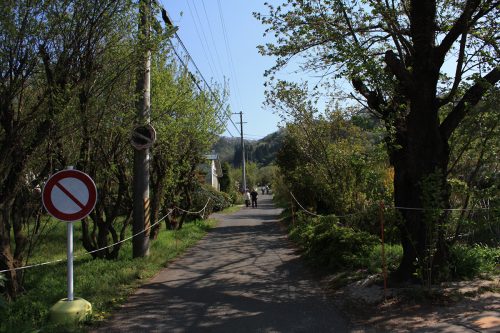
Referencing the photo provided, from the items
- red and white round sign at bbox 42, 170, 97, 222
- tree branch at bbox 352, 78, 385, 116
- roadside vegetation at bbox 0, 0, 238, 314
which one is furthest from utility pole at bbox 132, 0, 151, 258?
red and white round sign at bbox 42, 170, 97, 222

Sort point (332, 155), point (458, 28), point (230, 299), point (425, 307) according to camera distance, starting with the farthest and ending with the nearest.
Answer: point (332, 155) → point (230, 299) → point (458, 28) → point (425, 307)

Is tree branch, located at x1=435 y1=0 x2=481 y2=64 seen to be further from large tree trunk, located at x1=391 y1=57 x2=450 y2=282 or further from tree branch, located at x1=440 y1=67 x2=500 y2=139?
tree branch, located at x1=440 y1=67 x2=500 y2=139

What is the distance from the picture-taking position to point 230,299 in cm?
826

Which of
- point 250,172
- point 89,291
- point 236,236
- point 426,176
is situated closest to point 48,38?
point 89,291

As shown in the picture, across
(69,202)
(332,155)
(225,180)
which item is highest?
(225,180)

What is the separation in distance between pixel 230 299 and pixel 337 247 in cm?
363

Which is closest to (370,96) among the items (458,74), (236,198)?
(458,74)

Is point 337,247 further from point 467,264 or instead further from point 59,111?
point 59,111

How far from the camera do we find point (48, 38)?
7945 mm

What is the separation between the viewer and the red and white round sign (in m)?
6.53

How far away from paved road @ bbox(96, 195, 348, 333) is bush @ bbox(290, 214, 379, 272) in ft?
1.66

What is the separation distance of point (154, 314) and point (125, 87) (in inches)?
218

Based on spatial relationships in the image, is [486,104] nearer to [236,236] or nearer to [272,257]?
[272,257]

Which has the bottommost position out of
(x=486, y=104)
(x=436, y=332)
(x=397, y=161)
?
(x=436, y=332)
